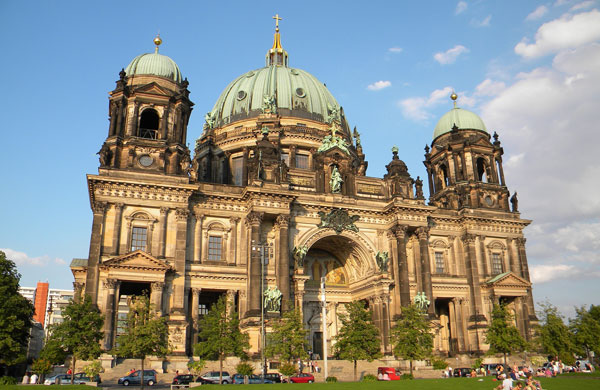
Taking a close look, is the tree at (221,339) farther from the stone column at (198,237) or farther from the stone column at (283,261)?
the stone column at (198,237)

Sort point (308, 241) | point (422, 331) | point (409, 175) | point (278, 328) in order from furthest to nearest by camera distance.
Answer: point (409, 175) < point (308, 241) < point (422, 331) < point (278, 328)

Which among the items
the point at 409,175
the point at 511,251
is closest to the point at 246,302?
the point at 409,175

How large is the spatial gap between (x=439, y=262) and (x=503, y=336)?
13.0m

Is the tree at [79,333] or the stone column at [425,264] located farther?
the stone column at [425,264]

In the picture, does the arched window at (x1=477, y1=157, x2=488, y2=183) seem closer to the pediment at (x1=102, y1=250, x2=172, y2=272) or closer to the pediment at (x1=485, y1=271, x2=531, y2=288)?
the pediment at (x1=485, y1=271, x2=531, y2=288)

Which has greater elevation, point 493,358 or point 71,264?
point 71,264

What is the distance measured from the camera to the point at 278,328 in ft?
131

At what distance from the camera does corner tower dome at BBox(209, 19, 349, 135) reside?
65.0 metres

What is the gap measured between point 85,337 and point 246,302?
14.2m

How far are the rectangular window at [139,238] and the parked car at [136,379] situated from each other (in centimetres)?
1110

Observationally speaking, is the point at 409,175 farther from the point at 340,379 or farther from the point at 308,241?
the point at 340,379

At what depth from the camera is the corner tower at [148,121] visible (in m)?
45.5

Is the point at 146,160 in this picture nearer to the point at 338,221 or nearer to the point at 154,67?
the point at 154,67

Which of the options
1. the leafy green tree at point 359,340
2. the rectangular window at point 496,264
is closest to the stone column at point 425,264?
the rectangular window at point 496,264
